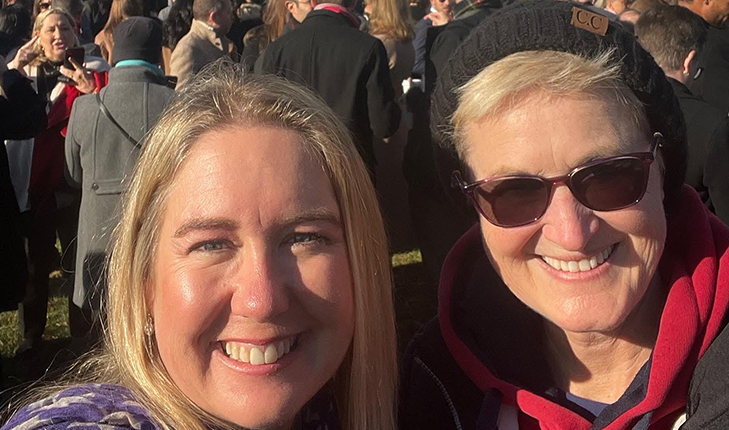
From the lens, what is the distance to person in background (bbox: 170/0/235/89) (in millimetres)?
6273

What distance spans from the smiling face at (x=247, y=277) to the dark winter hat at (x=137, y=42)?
3.15 metres

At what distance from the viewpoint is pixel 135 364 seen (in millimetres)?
1762

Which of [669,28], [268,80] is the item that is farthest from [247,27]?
[268,80]

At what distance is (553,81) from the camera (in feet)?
5.83

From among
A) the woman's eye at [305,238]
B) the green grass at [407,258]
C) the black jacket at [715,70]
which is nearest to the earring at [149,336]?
the woman's eye at [305,238]

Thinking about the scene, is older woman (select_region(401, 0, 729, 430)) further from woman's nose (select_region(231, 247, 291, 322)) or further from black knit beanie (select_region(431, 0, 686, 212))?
woman's nose (select_region(231, 247, 291, 322))

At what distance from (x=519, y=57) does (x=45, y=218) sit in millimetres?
4368

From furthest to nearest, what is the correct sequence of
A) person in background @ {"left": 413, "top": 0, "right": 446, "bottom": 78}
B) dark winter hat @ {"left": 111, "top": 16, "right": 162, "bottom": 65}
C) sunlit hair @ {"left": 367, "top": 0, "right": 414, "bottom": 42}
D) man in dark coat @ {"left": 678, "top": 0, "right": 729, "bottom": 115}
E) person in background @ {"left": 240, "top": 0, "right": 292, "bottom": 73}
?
person in background @ {"left": 413, "top": 0, "right": 446, "bottom": 78}, sunlit hair @ {"left": 367, "top": 0, "right": 414, "bottom": 42}, person in background @ {"left": 240, "top": 0, "right": 292, "bottom": 73}, man in dark coat @ {"left": 678, "top": 0, "right": 729, "bottom": 115}, dark winter hat @ {"left": 111, "top": 16, "right": 162, "bottom": 65}

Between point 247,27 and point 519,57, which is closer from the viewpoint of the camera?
point 519,57

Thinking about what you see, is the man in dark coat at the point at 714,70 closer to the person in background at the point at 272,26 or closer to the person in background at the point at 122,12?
the person in background at the point at 272,26

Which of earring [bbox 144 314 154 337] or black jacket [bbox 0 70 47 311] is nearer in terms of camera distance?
earring [bbox 144 314 154 337]

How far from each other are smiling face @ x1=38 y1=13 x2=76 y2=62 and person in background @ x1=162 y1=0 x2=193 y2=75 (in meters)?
1.76

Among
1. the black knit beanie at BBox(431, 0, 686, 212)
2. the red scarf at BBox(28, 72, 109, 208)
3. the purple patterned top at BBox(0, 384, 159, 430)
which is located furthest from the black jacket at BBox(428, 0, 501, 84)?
the purple patterned top at BBox(0, 384, 159, 430)

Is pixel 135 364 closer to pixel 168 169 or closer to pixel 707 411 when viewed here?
pixel 168 169
